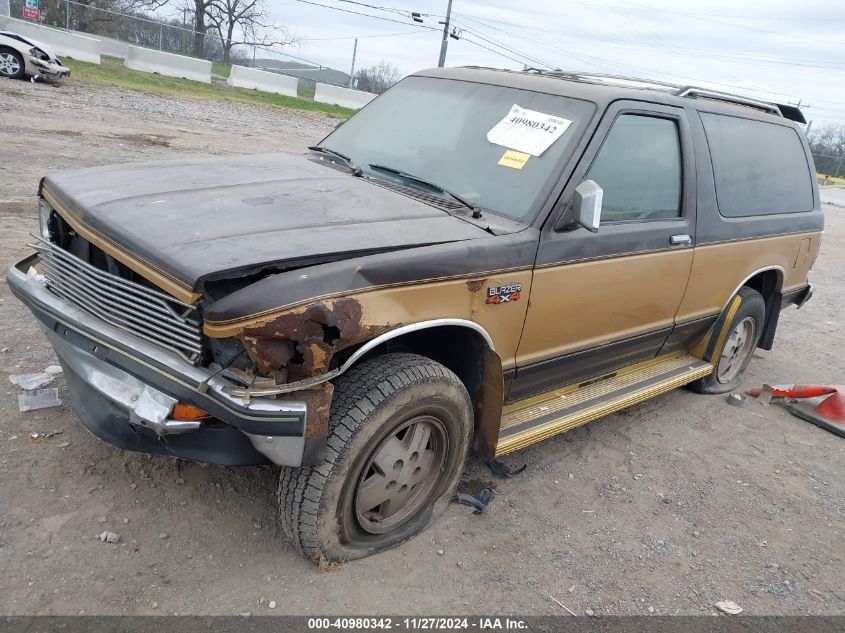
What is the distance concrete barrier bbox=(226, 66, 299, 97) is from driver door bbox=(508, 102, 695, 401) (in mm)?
23736

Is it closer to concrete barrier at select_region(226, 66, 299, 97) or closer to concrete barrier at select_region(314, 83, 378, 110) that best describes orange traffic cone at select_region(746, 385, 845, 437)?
concrete barrier at select_region(226, 66, 299, 97)

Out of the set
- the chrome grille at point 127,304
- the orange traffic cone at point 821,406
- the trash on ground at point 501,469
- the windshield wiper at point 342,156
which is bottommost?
the trash on ground at point 501,469

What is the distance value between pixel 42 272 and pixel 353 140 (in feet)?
6.04

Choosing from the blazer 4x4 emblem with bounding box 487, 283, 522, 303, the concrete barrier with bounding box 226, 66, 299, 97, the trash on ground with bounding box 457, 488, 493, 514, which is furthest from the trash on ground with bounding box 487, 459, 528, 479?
the concrete barrier with bounding box 226, 66, 299, 97

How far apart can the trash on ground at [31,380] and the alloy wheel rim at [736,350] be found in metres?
4.50

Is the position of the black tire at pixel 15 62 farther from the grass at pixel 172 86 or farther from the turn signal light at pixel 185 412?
the turn signal light at pixel 185 412

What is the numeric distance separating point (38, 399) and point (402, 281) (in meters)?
2.28

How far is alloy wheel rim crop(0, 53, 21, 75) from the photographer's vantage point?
15484 mm

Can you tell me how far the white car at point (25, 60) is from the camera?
50.7 feet

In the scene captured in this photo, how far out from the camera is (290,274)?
225cm

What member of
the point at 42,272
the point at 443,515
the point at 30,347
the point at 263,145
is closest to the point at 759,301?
the point at 443,515

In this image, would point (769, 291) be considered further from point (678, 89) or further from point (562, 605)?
point (562, 605)

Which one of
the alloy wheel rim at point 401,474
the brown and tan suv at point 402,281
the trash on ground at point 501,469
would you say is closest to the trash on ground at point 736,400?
the brown and tan suv at point 402,281

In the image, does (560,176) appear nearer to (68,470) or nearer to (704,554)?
(704,554)
